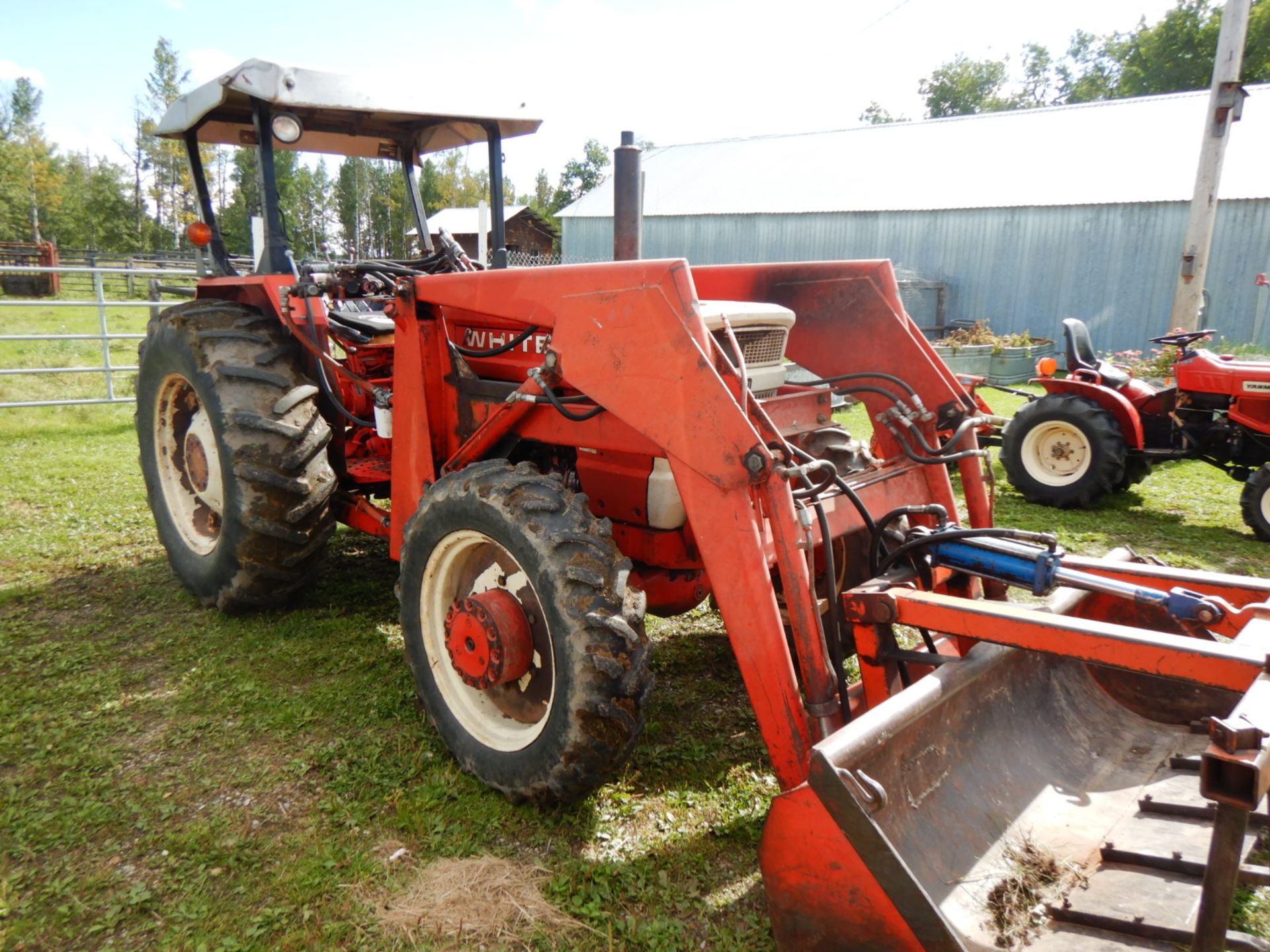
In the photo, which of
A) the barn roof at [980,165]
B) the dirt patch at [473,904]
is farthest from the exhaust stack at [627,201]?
the barn roof at [980,165]

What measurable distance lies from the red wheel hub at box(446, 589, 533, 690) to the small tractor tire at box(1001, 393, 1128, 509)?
5322 mm

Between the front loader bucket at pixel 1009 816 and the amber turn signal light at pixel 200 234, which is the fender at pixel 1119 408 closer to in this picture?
the front loader bucket at pixel 1009 816

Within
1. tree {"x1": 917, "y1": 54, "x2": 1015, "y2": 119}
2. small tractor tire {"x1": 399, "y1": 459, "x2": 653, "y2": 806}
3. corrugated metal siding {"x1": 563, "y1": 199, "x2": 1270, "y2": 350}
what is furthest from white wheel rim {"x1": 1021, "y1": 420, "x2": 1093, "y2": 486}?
tree {"x1": 917, "y1": 54, "x2": 1015, "y2": 119}

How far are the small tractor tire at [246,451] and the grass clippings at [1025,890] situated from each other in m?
2.96

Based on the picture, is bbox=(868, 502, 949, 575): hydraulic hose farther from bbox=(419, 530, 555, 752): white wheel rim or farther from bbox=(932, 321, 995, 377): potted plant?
bbox=(932, 321, 995, 377): potted plant

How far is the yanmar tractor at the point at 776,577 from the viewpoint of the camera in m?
1.97

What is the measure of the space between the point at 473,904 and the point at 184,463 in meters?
3.20

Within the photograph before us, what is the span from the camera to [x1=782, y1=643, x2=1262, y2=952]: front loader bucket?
1845mm

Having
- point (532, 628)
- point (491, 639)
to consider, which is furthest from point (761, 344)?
point (491, 639)

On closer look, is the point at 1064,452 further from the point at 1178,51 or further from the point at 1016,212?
the point at 1178,51

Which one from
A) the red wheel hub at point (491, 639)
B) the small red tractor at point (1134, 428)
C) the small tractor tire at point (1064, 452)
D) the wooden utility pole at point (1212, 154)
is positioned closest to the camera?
the red wheel hub at point (491, 639)

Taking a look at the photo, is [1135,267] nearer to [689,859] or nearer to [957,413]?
[957,413]

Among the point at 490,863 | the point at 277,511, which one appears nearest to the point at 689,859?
the point at 490,863

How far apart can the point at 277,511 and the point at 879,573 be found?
2.53m
